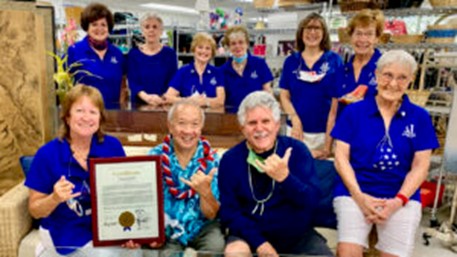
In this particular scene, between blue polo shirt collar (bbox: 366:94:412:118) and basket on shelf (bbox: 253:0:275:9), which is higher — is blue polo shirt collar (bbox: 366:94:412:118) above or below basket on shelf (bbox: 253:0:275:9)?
below

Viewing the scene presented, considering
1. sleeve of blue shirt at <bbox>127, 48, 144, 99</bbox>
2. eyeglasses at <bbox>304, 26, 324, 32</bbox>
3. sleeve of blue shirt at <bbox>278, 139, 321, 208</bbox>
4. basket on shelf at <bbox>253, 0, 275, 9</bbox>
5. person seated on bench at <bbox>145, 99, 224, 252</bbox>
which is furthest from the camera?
basket on shelf at <bbox>253, 0, 275, 9</bbox>

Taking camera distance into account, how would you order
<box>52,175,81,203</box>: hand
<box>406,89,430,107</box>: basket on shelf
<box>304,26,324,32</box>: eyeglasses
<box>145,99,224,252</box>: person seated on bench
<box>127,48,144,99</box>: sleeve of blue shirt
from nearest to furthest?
<box>52,175,81,203</box>: hand, <box>145,99,224,252</box>: person seated on bench, <box>304,26,324,32</box>: eyeglasses, <box>127,48,144,99</box>: sleeve of blue shirt, <box>406,89,430,107</box>: basket on shelf

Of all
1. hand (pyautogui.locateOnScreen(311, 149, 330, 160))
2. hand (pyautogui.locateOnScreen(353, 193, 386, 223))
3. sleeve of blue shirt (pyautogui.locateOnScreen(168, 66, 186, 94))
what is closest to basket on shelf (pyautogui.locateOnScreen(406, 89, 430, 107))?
hand (pyautogui.locateOnScreen(311, 149, 330, 160))

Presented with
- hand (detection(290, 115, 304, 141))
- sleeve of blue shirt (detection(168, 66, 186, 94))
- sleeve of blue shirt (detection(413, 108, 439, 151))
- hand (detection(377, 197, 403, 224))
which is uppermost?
sleeve of blue shirt (detection(168, 66, 186, 94))

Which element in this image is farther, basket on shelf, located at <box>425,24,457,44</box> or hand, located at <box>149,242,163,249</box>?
basket on shelf, located at <box>425,24,457,44</box>

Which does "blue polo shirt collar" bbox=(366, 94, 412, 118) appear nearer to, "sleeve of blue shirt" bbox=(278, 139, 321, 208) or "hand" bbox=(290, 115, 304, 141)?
"sleeve of blue shirt" bbox=(278, 139, 321, 208)

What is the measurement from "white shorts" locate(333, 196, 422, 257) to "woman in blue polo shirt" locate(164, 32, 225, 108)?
152 cm

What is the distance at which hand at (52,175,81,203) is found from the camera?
1.72 m

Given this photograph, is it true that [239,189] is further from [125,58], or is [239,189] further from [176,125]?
[125,58]

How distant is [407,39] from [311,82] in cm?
145

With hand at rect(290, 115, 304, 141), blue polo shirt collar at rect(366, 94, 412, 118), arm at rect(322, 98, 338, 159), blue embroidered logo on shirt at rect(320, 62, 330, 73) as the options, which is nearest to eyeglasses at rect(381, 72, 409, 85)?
blue polo shirt collar at rect(366, 94, 412, 118)

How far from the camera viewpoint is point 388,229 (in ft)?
6.79

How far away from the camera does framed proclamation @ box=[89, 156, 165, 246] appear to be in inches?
70.4

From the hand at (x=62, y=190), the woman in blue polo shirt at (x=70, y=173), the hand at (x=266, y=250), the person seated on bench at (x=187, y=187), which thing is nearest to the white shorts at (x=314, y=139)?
the person seated on bench at (x=187, y=187)
